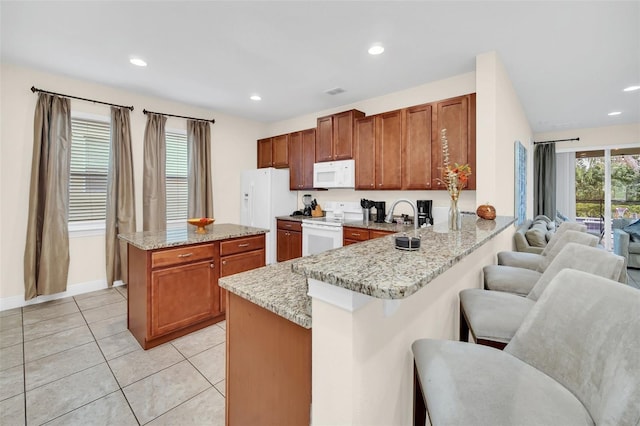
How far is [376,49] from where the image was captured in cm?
271

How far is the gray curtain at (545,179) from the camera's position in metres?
6.00

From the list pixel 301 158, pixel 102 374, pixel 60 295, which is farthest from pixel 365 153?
pixel 60 295

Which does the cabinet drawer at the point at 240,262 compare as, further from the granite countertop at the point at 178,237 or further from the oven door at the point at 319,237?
the oven door at the point at 319,237

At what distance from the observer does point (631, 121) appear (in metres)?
5.10

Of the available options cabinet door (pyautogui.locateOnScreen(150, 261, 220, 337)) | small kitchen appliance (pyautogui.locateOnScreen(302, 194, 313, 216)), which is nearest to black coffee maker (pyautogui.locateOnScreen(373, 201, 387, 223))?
small kitchen appliance (pyautogui.locateOnScreen(302, 194, 313, 216))

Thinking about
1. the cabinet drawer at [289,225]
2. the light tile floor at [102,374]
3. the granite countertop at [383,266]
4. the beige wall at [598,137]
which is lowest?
the light tile floor at [102,374]

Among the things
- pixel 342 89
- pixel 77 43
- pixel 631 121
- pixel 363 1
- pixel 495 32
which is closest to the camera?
pixel 363 1

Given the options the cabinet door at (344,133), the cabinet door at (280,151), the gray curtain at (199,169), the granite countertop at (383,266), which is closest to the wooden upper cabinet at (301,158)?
the cabinet door at (280,151)

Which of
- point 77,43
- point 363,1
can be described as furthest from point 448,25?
point 77,43

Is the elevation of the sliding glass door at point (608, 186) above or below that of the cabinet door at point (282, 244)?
above

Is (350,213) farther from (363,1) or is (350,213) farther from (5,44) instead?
(5,44)

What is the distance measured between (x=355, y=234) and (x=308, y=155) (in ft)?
5.73

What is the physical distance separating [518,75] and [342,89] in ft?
6.76

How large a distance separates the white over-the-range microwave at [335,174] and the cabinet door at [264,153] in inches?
47.8
